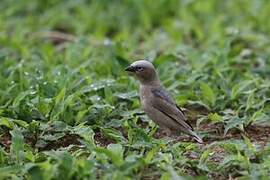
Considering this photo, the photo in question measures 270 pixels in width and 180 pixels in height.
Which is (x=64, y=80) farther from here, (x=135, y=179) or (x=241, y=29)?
(x=241, y=29)

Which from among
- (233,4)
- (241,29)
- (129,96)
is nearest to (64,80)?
(129,96)

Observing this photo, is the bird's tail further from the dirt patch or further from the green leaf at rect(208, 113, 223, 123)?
the dirt patch

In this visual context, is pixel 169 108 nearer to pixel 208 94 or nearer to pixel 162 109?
pixel 162 109

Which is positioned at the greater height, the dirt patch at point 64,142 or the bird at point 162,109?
the bird at point 162,109

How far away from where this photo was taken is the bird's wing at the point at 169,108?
6.26 metres

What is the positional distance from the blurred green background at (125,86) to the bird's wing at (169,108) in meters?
0.20

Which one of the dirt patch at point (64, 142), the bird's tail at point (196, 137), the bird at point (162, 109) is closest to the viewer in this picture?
the dirt patch at point (64, 142)

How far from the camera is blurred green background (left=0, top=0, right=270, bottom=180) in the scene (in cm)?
533

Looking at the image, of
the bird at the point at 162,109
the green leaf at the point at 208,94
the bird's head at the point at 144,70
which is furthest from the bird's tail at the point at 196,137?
the green leaf at the point at 208,94

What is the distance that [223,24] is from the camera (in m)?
9.57

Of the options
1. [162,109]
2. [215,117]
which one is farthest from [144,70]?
[215,117]

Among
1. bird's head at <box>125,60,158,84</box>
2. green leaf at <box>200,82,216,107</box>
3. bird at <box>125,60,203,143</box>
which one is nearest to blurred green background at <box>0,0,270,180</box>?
green leaf at <box>200,82,216,107</box>

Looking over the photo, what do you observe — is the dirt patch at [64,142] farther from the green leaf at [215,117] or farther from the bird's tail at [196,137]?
the green leaf at [215,117]

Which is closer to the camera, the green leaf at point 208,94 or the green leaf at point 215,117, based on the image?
the green leaf at point 215,117
